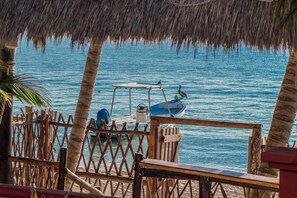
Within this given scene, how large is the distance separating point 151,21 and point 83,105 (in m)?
1.56

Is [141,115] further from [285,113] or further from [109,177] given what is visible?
[285,113]

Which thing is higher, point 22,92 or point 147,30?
point 147,30

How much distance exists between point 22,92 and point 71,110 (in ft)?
73.1

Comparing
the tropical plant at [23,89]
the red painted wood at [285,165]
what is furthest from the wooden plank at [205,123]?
the red painted wood at [285,165]

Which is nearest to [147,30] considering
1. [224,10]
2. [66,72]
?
[224,10]

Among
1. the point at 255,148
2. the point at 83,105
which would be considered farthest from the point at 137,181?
the point at 83,105

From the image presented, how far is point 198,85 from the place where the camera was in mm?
34531

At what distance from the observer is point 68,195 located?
8.45 ft

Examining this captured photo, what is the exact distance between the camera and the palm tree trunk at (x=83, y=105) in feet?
18.4

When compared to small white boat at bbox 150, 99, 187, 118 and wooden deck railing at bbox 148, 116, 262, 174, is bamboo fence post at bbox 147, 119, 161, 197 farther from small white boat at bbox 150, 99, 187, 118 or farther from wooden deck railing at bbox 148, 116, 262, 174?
small white boat at bbox 150, 99, 187, 118

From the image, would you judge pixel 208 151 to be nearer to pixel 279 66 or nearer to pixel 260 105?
pixel 260 105

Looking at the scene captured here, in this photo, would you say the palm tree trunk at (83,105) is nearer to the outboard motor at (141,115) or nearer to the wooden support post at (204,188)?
the wooden support post at (204,188)

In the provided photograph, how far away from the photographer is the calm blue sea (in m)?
20.1

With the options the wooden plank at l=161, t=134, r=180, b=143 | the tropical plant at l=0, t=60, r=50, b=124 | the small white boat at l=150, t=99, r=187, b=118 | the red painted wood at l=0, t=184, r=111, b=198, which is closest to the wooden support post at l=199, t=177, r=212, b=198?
the red painted wood at l=0, t=184, r=111, b=198
